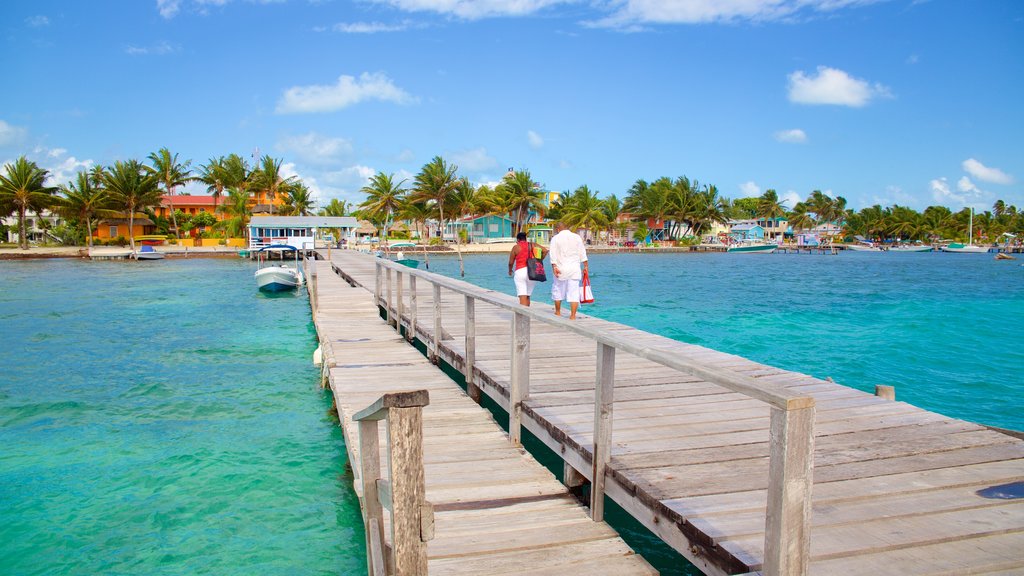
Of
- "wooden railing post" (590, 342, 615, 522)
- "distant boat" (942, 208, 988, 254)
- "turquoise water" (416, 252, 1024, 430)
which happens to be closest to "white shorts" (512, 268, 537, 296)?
"wooden railing post" (590, 342, 615, 522)

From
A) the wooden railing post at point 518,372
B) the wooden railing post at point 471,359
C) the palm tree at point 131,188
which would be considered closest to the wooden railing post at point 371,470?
the wooden railing post at point 518,372

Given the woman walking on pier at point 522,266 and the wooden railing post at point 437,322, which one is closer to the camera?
the wooden railing post at point 437,322

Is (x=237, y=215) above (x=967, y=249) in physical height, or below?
above

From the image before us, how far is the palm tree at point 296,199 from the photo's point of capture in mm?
73375

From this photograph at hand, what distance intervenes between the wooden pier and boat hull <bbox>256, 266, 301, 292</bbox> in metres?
23.4

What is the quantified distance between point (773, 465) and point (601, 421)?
1.60 m

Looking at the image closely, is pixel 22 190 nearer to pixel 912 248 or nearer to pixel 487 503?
pixel 487 503

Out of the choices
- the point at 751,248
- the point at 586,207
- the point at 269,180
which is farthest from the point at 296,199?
the point at 751,248

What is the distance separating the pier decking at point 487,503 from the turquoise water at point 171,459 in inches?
41.5

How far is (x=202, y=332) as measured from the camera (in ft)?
56.6

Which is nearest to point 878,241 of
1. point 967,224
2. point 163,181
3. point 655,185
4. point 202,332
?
point 967,224

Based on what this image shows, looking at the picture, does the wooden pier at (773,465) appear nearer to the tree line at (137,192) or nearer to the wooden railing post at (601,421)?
the wooden railing post at (601,421)

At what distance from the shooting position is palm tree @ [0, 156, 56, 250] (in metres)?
56.3

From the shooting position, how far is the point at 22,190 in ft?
185
